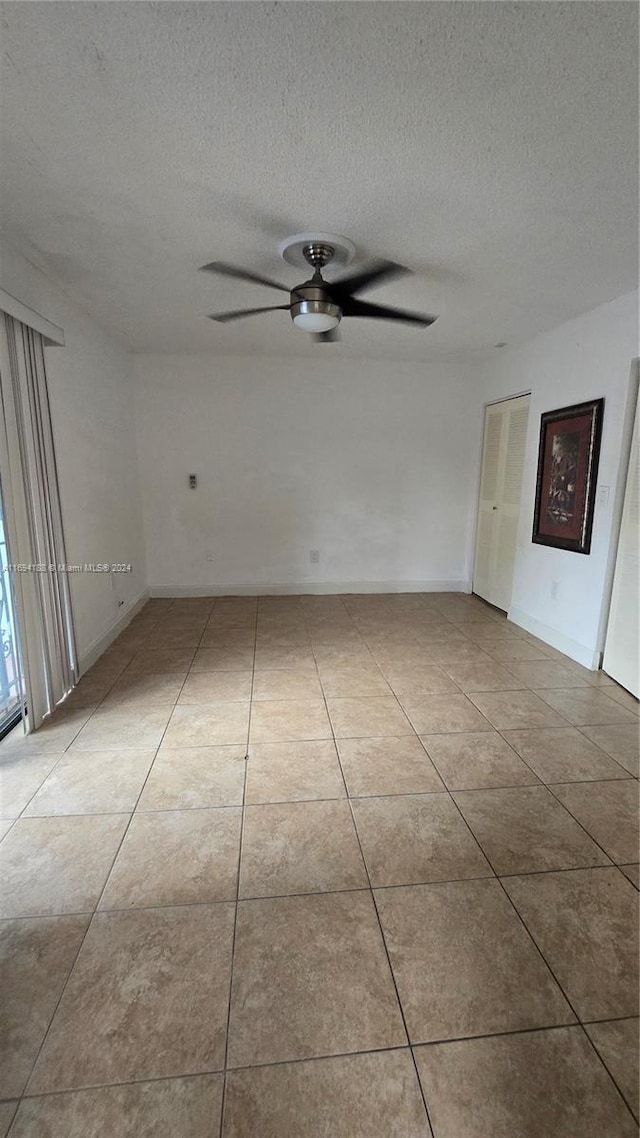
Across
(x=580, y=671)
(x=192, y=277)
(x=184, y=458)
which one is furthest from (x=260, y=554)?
(x=580, y=671)

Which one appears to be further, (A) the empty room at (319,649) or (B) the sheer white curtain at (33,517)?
(B) the sheer white curtain at (33,517)

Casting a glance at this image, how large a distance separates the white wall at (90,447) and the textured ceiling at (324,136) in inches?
9.5

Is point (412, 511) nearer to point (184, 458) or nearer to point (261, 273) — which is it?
point (184, 458)

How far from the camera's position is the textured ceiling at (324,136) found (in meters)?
1.18

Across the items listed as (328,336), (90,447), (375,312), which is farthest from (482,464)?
(90,447)

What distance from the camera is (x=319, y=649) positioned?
3611 mm

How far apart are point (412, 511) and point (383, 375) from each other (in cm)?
144

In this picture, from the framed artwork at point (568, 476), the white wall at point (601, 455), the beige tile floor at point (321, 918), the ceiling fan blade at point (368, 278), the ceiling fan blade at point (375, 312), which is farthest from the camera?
the framed artwork at point (568, 476)

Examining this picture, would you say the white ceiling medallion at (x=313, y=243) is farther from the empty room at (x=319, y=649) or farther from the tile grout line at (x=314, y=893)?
the tile grout line at (x=314, y=893)

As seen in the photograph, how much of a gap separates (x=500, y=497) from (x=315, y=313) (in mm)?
2933

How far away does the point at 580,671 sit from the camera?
10.5 ft

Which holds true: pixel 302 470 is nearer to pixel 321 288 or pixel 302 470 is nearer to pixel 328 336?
pixel 328 336

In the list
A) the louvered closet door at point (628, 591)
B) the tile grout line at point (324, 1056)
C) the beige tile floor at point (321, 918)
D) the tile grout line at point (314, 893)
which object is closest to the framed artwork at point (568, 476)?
the louvered closet door at point (628, 591)

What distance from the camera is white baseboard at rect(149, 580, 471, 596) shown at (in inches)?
195
